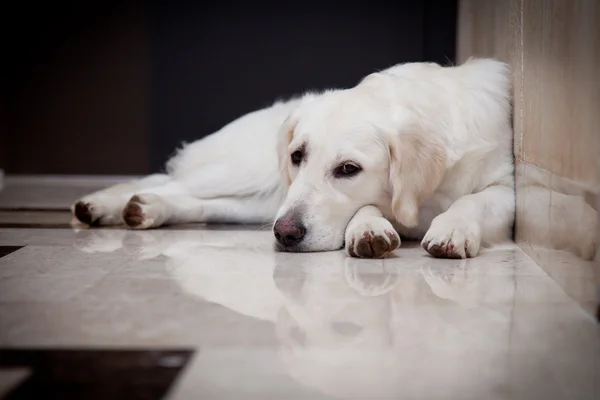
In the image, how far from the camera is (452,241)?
7.73 feet

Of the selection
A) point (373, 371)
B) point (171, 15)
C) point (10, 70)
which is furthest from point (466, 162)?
point (10, 70)

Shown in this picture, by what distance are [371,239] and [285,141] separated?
67 centimetres

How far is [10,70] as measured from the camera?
5.45 m

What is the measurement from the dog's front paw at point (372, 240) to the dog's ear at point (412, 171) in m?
0.17

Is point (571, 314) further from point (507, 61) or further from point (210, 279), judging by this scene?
point (507, 61)

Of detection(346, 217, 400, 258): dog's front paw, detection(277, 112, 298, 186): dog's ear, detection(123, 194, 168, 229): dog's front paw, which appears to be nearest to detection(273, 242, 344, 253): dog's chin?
detection(346, 217, 400, 258): dog's front paw

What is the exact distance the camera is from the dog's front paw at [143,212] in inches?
119

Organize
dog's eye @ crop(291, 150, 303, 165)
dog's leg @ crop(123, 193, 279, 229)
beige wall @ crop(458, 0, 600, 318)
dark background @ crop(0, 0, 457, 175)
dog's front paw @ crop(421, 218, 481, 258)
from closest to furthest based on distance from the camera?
beige wall @ crop(458, 0, 600, 318)
dog's front paw @ crop(421, 218, 481, 258)
dog's eye @ crop(291, 150, 303, 165)
dog's leg @ crop(123, 193, 279, 229)
dark background @ crop(0, 0, 457, 175)

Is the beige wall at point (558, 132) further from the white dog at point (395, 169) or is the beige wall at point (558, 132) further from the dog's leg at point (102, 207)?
the dog's leg at point (102, 207)

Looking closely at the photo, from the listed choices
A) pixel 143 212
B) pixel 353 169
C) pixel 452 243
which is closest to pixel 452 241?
pixel 452 243

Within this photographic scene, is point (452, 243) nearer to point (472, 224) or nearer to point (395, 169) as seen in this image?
point (472, 224)

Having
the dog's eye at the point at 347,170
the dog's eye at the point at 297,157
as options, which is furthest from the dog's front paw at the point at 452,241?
the dog's eye at the point at 297,157

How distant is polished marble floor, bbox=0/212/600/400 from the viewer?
4.17ft

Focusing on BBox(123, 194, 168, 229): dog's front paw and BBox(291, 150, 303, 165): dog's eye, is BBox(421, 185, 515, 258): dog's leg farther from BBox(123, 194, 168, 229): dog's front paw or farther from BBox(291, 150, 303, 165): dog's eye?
BBox(123, 194, 168, 229): dog's front paw
